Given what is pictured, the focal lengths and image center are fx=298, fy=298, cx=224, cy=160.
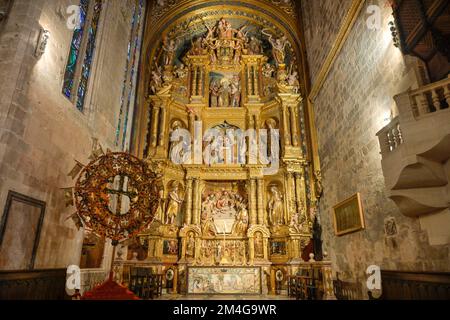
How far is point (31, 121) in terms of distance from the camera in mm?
5816

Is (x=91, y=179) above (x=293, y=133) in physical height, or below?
below

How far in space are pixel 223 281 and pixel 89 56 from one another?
26.9 ft

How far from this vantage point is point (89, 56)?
9.02 meters

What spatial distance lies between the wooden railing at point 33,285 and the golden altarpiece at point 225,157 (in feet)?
9.19

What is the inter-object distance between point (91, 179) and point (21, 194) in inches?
51.2

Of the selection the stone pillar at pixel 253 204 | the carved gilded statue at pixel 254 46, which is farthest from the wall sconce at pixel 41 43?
the carved gilded statue at pixel 254 46

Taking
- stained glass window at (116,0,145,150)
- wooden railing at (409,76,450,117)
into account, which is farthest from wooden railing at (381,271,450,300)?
stained glass window at (116,0,145,150)

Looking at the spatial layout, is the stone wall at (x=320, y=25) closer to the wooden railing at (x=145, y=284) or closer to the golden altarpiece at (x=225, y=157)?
the golden altarpiece at (x=225, y=157)

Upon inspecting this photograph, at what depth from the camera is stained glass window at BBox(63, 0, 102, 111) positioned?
308 inches

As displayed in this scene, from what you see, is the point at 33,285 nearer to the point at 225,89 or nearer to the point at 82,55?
the point at 82,55

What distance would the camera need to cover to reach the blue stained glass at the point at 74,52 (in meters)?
7.70
